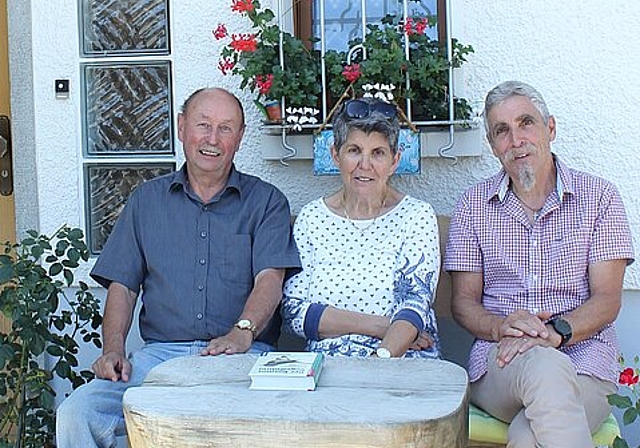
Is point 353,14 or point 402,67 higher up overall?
point 353,14

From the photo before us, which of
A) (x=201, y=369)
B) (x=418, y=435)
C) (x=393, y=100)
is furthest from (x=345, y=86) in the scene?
(x=418, y=435)

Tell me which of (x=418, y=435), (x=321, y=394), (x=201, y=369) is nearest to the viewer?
(x=418, y=435)

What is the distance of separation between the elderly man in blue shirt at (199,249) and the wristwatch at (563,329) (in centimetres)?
85

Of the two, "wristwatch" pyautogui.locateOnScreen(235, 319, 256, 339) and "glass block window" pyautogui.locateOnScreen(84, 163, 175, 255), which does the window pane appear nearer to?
"glass block window" pyautogui.locateOnScreen(84, 163, 175, 255)

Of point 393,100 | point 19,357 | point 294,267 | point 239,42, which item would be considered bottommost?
point 19,357

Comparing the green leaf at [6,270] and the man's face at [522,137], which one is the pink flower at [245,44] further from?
the green leaf at [6,270]

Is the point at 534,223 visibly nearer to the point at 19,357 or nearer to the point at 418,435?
the point at 418,435

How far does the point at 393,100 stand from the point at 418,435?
1642mm

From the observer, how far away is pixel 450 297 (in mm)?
3531

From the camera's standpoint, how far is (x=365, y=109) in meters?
3.18

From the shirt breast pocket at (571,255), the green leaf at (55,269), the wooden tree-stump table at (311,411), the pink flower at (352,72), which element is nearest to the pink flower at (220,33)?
the pink flower at (352,72)

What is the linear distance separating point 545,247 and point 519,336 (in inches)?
14.8

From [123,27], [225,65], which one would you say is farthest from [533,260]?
[123,27]

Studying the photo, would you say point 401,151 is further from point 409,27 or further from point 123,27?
point 123,27
